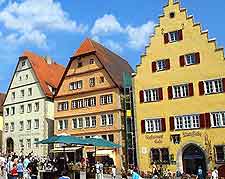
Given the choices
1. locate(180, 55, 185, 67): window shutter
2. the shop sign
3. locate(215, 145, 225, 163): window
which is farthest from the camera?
locate(180, 55, 185, 67): window shutter

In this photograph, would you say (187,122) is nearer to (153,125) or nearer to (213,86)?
(153,125)

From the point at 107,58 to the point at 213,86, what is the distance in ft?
57.2

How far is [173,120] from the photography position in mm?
39562

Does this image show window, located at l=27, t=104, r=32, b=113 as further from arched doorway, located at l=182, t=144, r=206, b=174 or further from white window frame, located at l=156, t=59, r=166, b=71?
arched doorway, located at l=182, t=144, r=206, b=174

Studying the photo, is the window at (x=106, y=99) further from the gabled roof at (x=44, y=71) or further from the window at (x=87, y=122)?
the gabled roof at (x=44, y=71)

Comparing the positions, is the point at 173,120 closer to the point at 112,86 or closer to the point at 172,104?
the point at 172,104

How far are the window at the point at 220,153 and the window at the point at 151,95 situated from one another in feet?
26.8

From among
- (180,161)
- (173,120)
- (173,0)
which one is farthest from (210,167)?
(173,0)

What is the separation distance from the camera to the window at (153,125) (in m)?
40.6

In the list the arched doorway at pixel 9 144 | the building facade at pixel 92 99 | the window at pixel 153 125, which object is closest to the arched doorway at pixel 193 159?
the window at pixel 153 125

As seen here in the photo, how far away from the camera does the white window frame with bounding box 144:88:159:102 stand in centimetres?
4128

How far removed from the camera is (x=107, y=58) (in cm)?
5112

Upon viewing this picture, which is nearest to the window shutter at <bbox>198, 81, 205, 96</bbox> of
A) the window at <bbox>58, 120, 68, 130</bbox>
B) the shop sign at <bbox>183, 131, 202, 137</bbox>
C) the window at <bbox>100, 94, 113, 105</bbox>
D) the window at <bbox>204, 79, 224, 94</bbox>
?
the window at <bbox>204, 79, 224, 94</bbox>

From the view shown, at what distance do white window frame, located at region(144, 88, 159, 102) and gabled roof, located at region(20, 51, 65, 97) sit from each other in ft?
56.0
